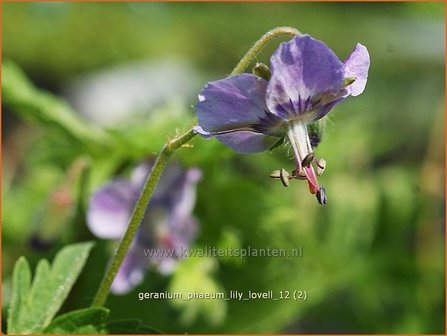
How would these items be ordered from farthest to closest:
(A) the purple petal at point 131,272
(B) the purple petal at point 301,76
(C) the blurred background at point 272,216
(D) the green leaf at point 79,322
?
1. (C) the blurred background at point 272,216
2. (A) the purple petal at point 131,272
3. (D) the green leaf at point 79,322
4. (B) the purple petal at point 301,76

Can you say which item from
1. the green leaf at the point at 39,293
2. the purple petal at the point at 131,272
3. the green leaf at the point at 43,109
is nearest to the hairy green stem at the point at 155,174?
the green leaf at the point at 39,293

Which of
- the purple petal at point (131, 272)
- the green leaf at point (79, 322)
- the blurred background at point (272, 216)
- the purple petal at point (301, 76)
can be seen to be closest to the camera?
the purple petal at point (301, 76)

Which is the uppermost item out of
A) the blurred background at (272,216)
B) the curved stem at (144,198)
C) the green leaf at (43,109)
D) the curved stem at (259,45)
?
the curved stem at (259,45)

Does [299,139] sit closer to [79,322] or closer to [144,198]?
[144,198]

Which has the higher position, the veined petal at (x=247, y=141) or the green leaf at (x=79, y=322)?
the veined petal at (x=247, y=141)

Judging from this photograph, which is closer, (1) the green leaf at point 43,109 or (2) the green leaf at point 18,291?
(2) the green leaf at point 18,291

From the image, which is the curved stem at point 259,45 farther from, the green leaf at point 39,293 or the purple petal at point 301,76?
the green leaf at point 39,293
